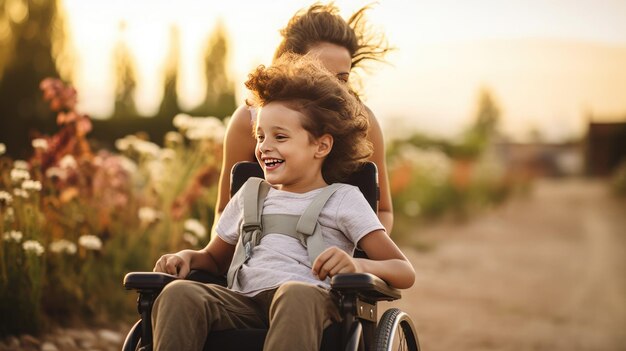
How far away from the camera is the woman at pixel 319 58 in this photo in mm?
3678

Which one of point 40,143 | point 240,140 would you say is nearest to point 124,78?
point 40,143

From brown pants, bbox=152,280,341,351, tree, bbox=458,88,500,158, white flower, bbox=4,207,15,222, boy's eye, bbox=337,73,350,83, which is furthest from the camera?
tree, bbox=458,88,500,158

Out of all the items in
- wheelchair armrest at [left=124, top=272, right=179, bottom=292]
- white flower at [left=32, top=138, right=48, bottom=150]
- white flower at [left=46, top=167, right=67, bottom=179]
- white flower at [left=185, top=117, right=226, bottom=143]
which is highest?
white flower at [left=185, top=117, right=226, bottom=143]

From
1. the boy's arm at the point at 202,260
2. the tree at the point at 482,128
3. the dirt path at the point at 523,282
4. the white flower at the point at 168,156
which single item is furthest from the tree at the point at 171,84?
the boy's arm at the point at 202,260

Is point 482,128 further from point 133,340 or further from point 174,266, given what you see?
point 133,340

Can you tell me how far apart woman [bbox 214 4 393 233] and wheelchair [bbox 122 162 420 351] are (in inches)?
29.3

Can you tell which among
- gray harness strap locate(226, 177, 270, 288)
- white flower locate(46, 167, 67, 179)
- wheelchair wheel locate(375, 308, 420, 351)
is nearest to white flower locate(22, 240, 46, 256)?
white flower locate(46, 167, 67, 179)

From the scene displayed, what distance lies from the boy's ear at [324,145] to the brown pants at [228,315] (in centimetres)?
52

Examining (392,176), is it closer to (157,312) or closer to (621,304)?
(621,304)

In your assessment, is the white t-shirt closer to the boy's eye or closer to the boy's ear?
the boy's ear

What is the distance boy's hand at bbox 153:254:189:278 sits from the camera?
9.59 feet

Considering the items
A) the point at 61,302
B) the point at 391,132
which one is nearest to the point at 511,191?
the point at 391,132

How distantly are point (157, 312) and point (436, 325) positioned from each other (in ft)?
15.4

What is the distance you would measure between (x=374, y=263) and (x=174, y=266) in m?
0.68
